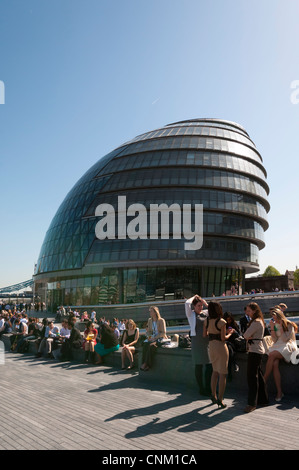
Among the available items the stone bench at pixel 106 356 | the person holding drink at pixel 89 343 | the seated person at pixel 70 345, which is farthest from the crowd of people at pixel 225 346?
the seated person at pixel 70 345

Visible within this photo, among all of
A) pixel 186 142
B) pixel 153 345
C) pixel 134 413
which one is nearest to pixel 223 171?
pixel 186 142

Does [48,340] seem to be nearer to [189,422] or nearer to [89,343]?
[89,343]

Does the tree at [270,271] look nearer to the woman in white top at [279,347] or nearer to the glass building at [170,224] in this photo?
the glass building at [170,224]

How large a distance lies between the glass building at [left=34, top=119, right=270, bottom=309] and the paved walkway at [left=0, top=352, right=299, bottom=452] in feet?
125

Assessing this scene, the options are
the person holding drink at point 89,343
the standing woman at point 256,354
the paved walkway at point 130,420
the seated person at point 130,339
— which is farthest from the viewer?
the person holding drink at point 89,343

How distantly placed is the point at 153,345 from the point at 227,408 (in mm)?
3513

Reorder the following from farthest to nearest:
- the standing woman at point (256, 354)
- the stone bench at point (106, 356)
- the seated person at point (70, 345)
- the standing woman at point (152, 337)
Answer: the seated person at point (70, 345)
the stone bench at point (106, 356)
the standing woman at point (152, 337)
the standing woman at point (256, 354)

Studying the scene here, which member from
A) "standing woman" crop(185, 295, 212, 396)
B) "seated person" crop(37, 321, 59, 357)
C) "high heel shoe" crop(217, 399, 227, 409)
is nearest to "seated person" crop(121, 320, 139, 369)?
"standing woman" crop(185, 295, 212, 396)

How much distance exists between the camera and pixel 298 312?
28.2m

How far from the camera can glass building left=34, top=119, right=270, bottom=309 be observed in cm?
4834

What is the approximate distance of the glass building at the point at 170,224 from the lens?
4834cm

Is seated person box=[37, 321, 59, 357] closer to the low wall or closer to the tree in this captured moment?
the low wall
